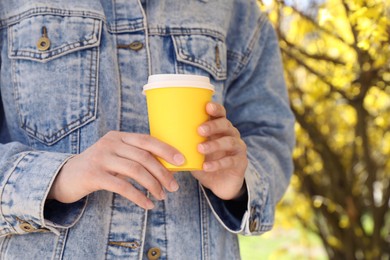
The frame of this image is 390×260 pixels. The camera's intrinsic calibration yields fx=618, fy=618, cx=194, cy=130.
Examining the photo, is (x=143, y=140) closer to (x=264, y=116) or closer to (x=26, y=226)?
(x=26, y=226)

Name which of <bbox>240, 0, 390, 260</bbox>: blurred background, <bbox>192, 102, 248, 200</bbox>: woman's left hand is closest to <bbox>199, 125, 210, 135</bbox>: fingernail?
<bbox>192, 102, 248, 200</bbox>: woman's left hand

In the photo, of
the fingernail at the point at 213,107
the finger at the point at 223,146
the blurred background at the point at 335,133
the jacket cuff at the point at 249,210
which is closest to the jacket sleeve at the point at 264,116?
the jacket cuff at the point at 249,210

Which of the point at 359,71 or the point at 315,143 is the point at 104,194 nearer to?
the point at 359,71

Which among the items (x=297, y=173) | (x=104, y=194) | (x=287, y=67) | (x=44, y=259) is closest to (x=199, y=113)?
(x=104, y=194)

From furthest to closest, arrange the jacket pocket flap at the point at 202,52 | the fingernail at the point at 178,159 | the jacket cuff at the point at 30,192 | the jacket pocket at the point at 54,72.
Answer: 1. the jacket pocket flap at the point at 202,52
2. the jacket pocket at the point at 54,72
3. the jacket cuff at the point at 30,192
4. the fingernail at the point at 178,159

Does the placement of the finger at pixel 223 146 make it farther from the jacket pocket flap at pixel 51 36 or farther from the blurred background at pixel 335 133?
the blurred background at pixel 335 133

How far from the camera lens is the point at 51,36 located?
3.91 feet

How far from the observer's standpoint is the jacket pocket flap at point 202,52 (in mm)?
1285

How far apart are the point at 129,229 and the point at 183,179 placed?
15 cm

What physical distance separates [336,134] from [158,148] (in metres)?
2.11

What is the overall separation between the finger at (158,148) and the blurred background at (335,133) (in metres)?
1.12

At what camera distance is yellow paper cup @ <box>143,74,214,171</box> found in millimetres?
969

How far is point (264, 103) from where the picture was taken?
1.44 m

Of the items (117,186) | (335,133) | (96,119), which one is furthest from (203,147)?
(335,133)
